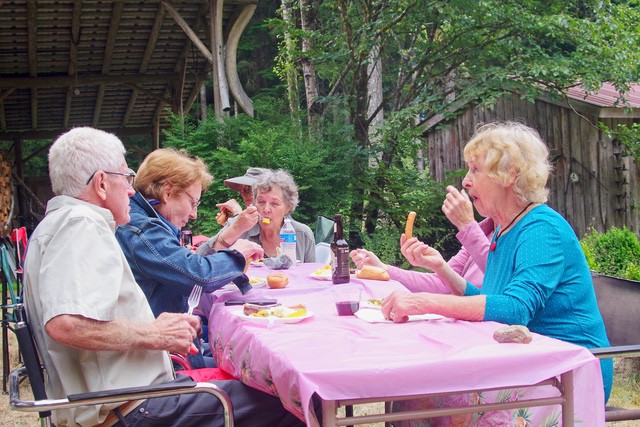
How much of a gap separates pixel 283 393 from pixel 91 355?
2.22 feet

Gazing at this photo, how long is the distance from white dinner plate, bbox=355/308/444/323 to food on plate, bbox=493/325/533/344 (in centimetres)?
43

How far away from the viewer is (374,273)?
12.9ft

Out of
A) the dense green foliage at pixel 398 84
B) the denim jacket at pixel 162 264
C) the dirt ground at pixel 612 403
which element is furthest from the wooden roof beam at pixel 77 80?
the denim jacket at pixel 162 264

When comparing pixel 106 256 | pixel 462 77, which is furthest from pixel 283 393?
pixel 462 77

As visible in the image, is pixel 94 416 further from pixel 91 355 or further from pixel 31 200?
pixel 31 200

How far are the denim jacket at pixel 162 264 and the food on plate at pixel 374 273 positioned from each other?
2.62 ft

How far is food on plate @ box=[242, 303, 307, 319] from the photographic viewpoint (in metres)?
2.78

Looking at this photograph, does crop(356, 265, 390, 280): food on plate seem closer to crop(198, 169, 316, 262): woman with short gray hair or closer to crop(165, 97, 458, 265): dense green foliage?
crop(198, 169, 316, 262): woman with short gray hair

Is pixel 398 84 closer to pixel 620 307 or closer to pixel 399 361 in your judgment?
pixel 620 307

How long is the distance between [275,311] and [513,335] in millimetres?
972

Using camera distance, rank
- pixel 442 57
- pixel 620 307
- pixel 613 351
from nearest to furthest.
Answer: pixel 613 351 → pixel 620 307 → pixel 442 57

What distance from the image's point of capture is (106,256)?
240cm

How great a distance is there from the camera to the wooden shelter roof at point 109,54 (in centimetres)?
1138

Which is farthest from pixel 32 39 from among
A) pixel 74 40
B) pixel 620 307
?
pixel 620 307
